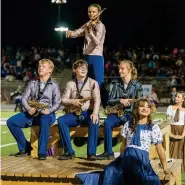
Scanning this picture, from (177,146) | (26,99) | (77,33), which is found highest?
(77,33)

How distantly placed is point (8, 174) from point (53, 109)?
1.76m

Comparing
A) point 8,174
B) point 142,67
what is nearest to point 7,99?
point 142,67

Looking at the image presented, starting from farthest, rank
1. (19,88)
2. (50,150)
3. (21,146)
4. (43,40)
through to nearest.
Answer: (43,40)
(19,88)
(50,150)
(21,146)

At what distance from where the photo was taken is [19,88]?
37.4 m

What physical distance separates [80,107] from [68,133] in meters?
0.47

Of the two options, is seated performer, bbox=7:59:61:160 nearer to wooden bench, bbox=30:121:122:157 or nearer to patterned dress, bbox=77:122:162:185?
wooden bench, bbox=30:121:122:157

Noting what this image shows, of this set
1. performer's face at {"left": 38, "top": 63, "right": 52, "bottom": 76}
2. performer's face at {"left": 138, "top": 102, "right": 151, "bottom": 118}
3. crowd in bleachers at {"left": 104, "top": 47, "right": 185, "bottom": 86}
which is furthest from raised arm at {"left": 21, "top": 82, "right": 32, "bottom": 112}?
crowd in bleachers at {"left": 104, "top": 47, "right": 185, "bottom": 86}

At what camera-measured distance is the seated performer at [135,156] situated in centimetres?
709

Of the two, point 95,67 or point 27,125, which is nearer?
point 27,125

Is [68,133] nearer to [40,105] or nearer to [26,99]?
[40,105]

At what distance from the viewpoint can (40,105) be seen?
9.10m

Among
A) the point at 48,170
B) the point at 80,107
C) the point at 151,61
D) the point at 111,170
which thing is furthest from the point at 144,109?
the point at 151,61

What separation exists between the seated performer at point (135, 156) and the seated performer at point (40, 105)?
1.90m

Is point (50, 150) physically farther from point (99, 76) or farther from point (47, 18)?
point (47, 18)
